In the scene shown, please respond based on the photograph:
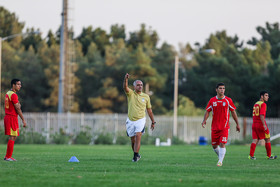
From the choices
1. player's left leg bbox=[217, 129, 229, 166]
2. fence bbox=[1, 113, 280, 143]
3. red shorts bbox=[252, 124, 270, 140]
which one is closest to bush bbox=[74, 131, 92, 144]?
fence bbox=[1, 113, 280, 143]

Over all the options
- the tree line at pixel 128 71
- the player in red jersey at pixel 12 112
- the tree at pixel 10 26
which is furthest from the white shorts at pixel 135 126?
the tree at pixel 10 26

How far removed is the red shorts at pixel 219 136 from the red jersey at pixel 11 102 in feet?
17.1

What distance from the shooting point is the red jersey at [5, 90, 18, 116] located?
16219 millimetres

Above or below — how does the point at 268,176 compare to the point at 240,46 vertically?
below

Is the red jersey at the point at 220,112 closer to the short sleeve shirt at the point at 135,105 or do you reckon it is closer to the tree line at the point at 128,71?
the short sleeve shirt at the point at 135,105

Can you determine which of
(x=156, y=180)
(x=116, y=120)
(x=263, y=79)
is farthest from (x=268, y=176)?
(x=263, y=79)

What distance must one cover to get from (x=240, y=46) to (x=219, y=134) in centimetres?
7037

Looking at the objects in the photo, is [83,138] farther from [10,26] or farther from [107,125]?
[10,26]

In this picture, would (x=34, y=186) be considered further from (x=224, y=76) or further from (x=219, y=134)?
(x=224, y=76)

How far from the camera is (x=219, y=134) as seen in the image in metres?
15.6

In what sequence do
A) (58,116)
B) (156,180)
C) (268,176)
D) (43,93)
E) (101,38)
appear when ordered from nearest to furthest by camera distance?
(156,180) → (268,176) → (58,116) → (43,93) → (101,38)

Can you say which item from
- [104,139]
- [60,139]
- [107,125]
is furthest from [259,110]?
[107,125]

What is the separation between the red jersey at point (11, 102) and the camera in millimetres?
16219

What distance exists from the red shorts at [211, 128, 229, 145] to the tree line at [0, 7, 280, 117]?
46.4 m
